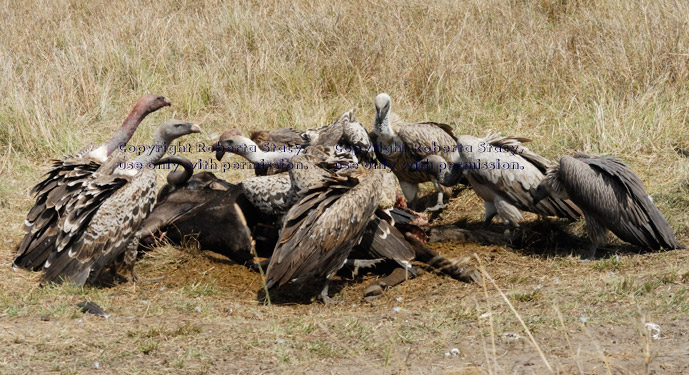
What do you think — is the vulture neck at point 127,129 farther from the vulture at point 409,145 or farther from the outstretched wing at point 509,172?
the outstretched wing at point 509,172

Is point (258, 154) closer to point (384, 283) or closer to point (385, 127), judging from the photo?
point (385, 127)

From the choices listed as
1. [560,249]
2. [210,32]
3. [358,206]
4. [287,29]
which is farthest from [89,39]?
[560,249]

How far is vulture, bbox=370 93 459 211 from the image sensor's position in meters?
7.04

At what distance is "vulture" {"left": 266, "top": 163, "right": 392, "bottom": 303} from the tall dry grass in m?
3.09

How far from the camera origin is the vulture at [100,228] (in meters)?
5.18

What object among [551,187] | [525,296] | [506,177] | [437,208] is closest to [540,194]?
[551,187]

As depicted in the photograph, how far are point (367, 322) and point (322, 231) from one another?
813 mm

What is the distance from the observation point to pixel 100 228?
5.20 meters

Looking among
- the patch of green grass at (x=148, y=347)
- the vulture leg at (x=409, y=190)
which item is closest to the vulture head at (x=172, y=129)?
the vulture leg at (x=409, y=190)

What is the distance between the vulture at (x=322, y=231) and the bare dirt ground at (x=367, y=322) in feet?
0.81

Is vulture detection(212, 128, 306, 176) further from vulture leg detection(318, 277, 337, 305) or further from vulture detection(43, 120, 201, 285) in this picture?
vulture leg detection(318, 277, 337, 305)

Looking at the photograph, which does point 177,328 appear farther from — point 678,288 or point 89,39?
point 89,39

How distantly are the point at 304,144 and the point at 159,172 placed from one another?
1.58 metres

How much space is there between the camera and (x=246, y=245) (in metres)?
5.84
